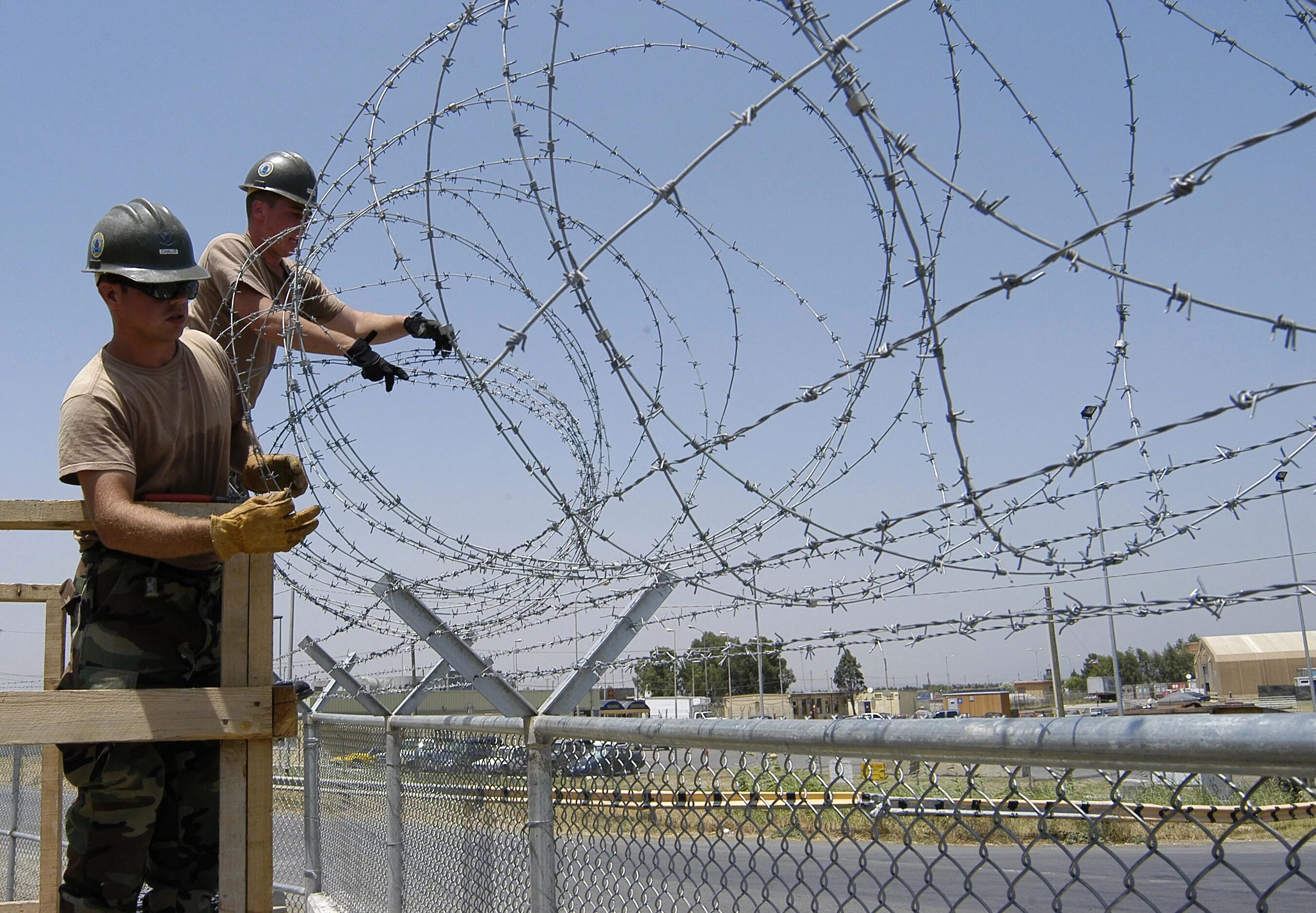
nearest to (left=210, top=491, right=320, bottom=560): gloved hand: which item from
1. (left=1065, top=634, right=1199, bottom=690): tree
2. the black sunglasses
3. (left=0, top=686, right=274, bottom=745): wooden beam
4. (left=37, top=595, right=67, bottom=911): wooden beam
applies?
(left=0, top=686, right=274, bottom=745): wooden beam

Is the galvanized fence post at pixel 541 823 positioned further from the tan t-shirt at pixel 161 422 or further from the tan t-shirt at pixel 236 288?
the tan t-shirt at pixel 236 288

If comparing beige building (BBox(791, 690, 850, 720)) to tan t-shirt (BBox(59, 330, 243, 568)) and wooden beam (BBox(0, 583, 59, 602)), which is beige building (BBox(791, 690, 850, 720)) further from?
wooden beam (BBox(0, 583, 59, 602))

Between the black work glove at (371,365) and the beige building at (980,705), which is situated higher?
the black work glove at (371,365)

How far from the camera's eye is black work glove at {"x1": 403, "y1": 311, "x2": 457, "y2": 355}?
404 cm

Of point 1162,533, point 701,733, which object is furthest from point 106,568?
point 1162,533

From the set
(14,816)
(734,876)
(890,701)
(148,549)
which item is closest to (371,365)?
(148,549)

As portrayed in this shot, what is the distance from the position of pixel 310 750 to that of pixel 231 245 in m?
2.89

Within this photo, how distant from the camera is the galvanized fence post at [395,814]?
428 centimetres

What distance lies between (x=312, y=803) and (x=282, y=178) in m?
3.42

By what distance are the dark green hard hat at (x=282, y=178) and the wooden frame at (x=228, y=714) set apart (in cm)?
175

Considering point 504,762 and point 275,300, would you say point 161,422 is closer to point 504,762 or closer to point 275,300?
point 275,300

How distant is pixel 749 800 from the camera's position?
2.21m

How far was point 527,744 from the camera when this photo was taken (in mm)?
2984

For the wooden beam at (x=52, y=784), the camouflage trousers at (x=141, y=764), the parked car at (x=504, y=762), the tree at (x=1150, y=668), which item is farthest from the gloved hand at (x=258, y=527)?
the tree at (x=1150, y=668)
